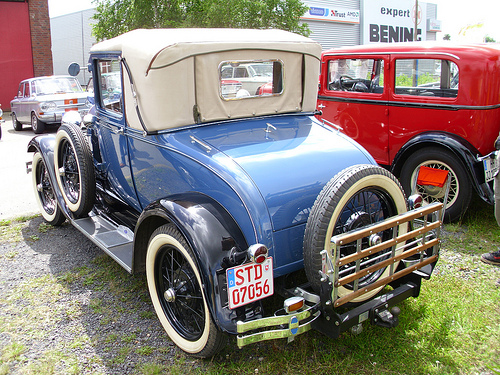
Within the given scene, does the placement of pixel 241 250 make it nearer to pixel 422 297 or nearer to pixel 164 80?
pixel 164 80

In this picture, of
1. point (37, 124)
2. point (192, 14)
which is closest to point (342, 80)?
point (37, 124)

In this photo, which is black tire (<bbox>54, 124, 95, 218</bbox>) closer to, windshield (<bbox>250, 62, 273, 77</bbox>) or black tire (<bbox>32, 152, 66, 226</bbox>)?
black tire (<bbox>32, 152, 66, 226</bbox>)

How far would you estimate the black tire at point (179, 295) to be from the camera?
261 centimetres

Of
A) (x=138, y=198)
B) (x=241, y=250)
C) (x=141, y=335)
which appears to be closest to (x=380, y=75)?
(x=138, y=198)

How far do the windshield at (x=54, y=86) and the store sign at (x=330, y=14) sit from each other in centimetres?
1726

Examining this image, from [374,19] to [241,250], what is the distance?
31.1 m

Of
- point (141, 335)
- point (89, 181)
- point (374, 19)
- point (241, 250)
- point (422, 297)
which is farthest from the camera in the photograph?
point (374, 19)

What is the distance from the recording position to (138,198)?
3787 mm

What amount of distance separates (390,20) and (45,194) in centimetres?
3104

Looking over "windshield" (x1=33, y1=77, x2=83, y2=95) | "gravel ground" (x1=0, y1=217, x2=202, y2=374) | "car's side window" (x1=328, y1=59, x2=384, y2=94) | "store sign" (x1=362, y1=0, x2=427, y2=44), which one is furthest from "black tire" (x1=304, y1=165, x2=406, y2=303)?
"store sign" (x1=362, y1=0, x2=427, y2=44)

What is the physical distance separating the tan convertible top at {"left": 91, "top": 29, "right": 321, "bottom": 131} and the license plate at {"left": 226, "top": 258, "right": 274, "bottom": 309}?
136 cm

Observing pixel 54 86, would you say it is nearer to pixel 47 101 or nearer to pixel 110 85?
pixel 47 101

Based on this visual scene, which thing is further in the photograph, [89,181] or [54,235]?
[54,235]

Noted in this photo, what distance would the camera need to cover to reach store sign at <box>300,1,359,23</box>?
2652cm
